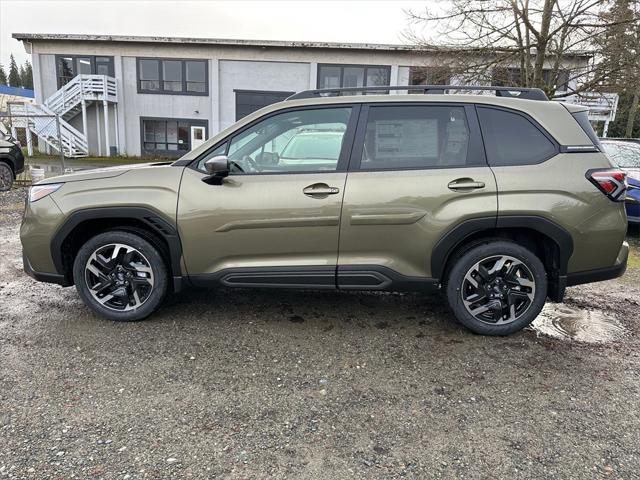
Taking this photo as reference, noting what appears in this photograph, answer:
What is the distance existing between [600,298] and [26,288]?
593 centimetres

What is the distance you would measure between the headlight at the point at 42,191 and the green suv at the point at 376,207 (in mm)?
11

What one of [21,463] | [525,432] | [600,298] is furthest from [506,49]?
[21,463]

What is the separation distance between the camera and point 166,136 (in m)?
24.1

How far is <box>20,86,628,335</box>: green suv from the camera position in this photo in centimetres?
354

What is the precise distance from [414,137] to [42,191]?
Answer: 304 cm

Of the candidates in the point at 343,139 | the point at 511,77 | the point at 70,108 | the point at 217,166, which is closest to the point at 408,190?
the point at 343,139

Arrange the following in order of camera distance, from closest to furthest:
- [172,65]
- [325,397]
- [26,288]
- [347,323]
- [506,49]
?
[325,397] < [347,323] < [26,288] < [506,49] < [172,65]

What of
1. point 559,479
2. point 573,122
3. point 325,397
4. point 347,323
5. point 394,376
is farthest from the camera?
point 347,323

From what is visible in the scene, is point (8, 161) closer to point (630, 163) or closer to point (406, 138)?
point (406, 138)

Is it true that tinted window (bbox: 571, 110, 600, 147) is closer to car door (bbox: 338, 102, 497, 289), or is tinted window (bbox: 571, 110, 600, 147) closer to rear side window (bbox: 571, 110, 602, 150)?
rear side window (bbox: 571, 110, 602, 150)

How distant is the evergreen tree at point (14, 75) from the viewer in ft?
283

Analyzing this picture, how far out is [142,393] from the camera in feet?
9.62

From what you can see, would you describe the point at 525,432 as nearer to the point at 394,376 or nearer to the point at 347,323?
the point at 394,376

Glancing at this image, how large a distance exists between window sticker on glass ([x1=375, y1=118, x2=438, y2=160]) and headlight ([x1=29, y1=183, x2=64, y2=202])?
2.61 meters
